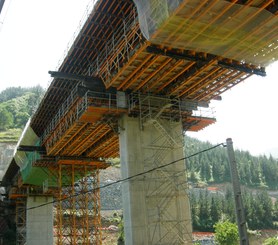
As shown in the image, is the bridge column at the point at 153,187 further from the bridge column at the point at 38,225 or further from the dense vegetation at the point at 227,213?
the dense vegetation at the point at 227,213

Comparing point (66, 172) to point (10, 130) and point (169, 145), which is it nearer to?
point (169, 145)

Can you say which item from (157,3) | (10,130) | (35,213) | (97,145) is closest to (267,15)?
(157,3)

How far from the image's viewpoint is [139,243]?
20.0 meters

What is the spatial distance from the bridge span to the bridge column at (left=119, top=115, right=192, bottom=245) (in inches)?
2.2

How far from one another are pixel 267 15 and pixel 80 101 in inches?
500

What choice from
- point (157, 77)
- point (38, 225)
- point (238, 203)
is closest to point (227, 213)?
point (38, 225)

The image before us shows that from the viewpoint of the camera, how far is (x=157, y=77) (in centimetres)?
2077

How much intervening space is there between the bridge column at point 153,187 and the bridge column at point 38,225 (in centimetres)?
2711

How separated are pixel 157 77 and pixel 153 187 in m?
6.29

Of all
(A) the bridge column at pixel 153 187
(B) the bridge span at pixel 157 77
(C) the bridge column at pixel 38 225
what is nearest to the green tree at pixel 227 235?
(C) the bridge column at pixel 38 225

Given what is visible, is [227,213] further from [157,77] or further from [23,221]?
[157,77]

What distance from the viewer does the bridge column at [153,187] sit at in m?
20.5

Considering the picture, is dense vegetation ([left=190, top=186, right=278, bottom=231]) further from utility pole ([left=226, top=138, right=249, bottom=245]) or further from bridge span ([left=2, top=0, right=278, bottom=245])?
utility pole ([left=226, top=138, right=249, bottom=245])

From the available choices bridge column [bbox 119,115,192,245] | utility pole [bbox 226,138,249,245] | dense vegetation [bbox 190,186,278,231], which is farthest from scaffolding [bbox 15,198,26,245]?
dense vegetation [bbox 190,186,278,231]
